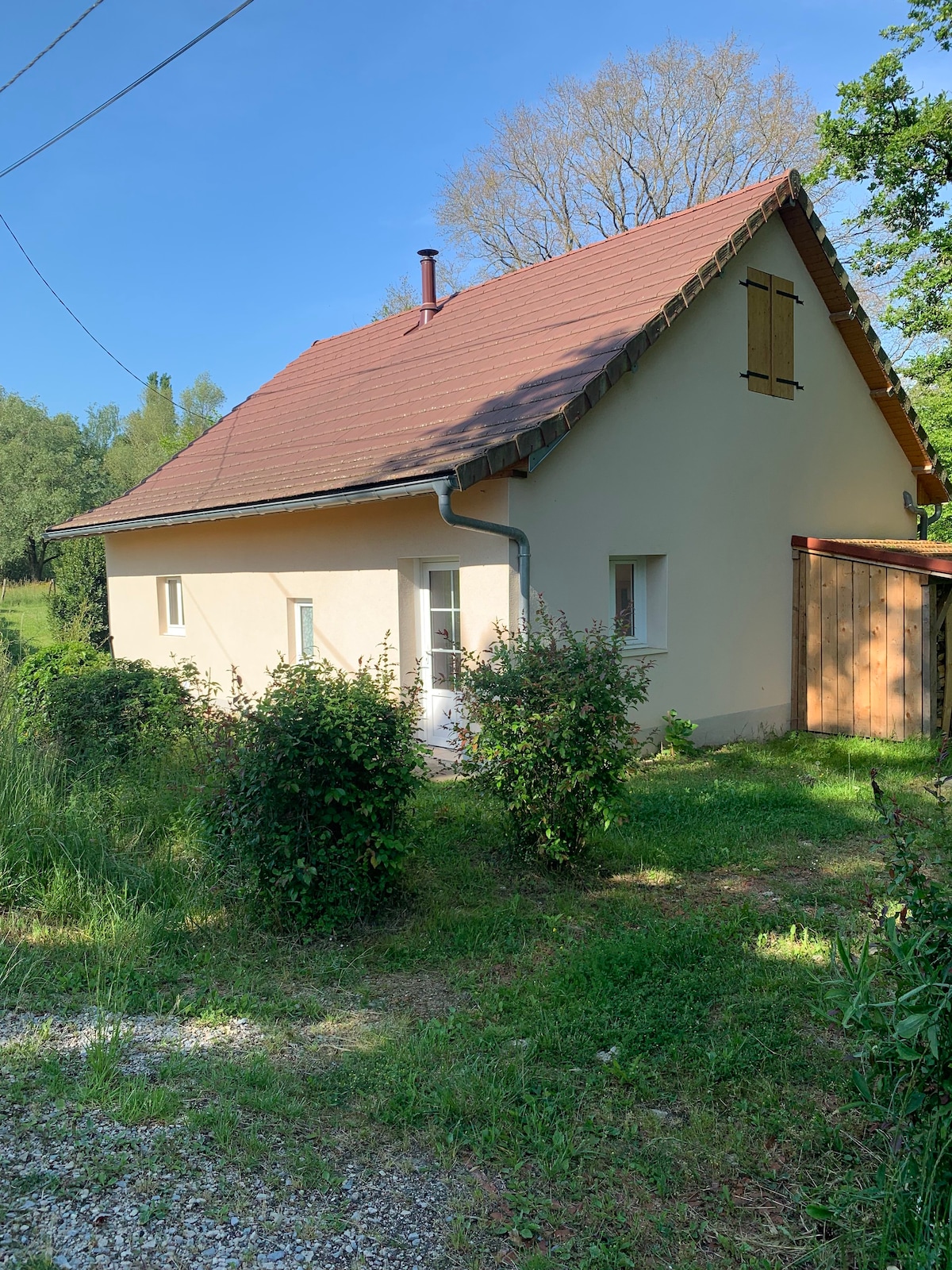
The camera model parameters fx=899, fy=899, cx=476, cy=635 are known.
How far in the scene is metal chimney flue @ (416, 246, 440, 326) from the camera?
13680mm

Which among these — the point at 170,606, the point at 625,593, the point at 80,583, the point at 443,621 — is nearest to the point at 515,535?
the point at 443,621

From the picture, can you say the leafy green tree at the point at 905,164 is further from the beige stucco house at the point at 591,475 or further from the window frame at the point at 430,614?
the window frame at the point at 430,614

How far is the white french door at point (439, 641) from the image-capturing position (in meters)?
9.45

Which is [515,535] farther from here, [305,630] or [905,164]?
[905,164]

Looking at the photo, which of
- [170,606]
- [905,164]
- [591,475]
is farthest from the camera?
[905,164]

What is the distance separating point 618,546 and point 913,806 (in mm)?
3664

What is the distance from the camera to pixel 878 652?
10539mm

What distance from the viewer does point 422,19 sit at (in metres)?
9.52

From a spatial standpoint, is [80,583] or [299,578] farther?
[80,583]

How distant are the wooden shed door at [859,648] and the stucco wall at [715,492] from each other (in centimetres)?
27

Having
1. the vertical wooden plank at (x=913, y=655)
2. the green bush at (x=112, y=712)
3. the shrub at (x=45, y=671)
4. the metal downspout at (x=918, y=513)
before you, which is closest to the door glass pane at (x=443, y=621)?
the green bush at (x=112, y=712)

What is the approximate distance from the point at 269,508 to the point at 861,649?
7111mm

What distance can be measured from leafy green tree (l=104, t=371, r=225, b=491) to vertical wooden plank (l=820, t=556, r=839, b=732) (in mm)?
32476

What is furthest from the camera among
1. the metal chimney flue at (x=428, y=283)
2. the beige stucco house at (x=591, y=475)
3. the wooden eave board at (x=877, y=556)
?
the metal chimney flue at (x=428, y=283)
